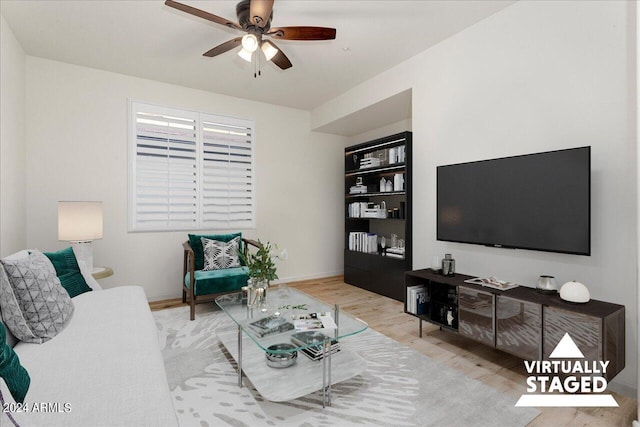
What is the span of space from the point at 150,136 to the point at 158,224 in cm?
113

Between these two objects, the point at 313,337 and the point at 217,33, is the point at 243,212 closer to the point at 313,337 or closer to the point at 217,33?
the point at 217,33

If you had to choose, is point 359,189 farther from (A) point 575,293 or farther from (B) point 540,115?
(A) point 575,293

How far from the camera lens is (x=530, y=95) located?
252 centimetres

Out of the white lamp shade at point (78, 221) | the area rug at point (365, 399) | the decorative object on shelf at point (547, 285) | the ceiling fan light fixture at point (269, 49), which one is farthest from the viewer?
the white lamp shade at point (78, 221)

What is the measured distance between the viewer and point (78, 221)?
3082 millimetres

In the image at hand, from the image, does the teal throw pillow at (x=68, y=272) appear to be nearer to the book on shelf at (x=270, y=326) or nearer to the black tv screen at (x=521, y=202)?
the book on shelf at (x=270, y=326)

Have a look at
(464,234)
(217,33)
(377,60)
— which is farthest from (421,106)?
(217,33)

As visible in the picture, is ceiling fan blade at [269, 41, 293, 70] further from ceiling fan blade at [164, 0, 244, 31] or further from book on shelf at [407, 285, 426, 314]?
book on shelf at [407, 285, 426, 314]

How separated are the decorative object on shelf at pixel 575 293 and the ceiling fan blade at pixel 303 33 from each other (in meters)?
2.41

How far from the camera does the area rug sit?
1.75m

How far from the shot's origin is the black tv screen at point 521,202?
2.13m

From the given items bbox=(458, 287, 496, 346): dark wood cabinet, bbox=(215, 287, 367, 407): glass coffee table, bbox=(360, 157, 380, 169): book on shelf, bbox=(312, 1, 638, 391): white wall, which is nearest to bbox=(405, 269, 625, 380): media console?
bbox=(458, 287, 496, 346): dark wood cabinet

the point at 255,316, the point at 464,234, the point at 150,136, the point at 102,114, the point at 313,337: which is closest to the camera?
the point at 313,337

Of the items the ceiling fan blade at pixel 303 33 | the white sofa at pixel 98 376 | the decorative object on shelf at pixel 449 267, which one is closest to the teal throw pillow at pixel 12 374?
the white sofa at pixel 98 376
